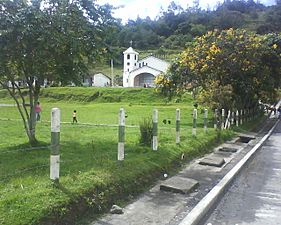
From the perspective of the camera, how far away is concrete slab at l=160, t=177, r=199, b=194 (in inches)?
283

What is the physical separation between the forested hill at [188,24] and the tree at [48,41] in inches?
4365

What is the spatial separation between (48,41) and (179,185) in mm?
4691

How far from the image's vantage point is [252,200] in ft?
24.2

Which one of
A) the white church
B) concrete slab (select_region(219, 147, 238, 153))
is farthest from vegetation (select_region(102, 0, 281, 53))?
concrete slab (select_region(219, 147, 238, 153))

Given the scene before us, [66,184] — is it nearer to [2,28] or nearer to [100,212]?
[100,212]

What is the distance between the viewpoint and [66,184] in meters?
5.83

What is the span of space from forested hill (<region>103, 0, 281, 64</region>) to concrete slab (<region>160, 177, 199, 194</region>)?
377ft

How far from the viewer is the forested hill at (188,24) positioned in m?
135

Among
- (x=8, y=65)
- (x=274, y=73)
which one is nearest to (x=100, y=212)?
(x=8, y=65)

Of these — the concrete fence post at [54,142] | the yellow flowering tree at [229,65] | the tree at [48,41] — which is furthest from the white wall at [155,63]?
the concrete fence post at [54,142]

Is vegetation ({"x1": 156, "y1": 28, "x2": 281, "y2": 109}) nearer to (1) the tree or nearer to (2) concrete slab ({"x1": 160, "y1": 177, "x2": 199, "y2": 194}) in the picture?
(1) the tree

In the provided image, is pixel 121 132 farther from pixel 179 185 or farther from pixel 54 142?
pixel 54 142

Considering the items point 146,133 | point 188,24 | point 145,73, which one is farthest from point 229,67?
point 188,24

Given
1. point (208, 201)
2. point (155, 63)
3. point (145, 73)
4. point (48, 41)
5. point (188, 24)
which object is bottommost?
point (208, 201)
